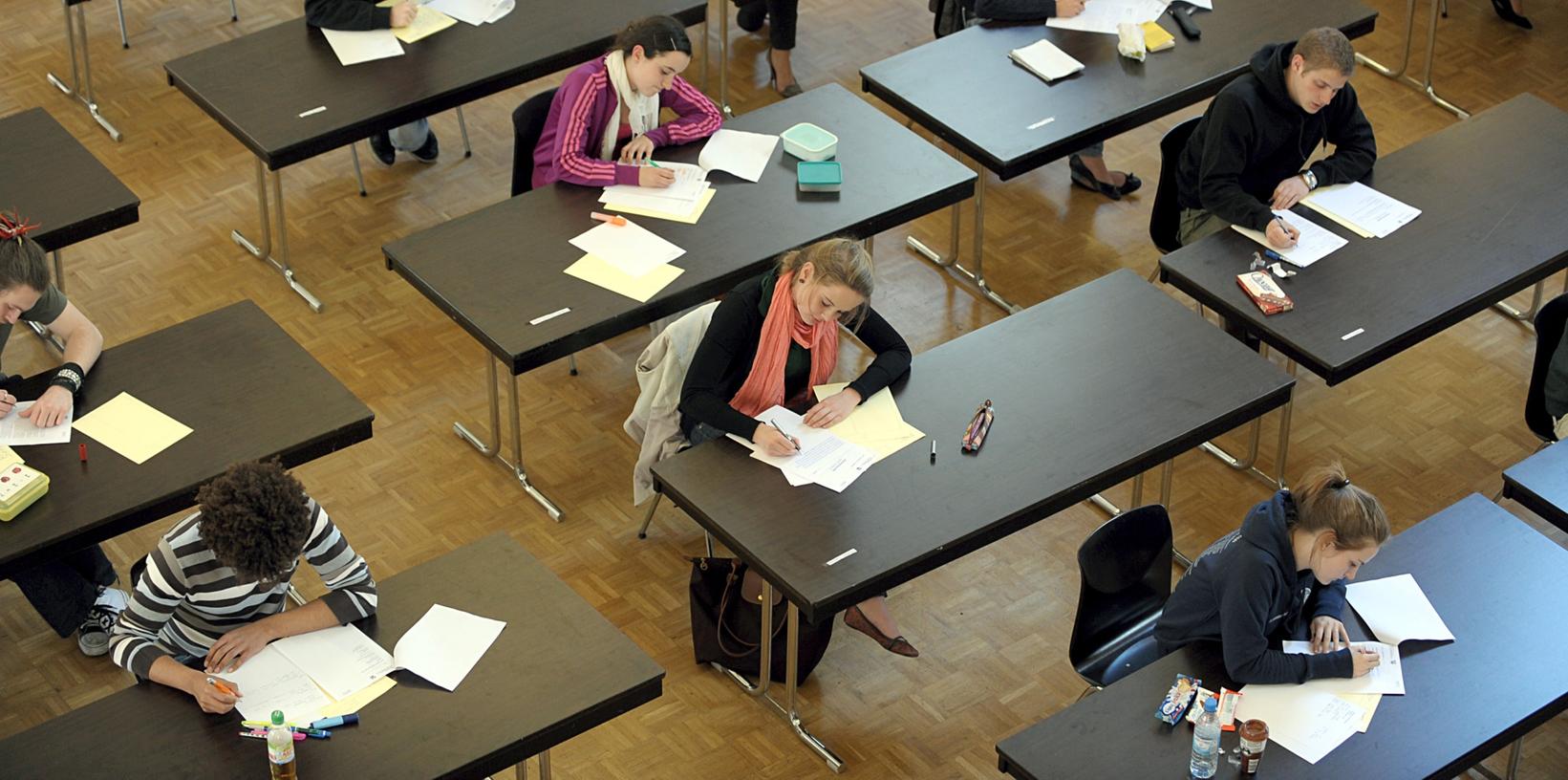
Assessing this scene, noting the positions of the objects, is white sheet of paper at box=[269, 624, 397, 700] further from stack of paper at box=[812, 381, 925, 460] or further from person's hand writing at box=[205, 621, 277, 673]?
stack of paper at box=[812, 381, 925, 460]

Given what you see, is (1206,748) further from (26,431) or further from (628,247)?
(26,431)

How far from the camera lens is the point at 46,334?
6406mm

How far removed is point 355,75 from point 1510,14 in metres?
5.13

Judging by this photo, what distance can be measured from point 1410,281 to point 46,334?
445 cm

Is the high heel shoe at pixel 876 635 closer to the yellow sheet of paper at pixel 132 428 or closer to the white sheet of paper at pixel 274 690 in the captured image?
the white sheet of paper at pixel 274 690

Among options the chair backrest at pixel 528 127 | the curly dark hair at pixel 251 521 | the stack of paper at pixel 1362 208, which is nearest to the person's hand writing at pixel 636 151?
the chair backrest at pixel 528 127

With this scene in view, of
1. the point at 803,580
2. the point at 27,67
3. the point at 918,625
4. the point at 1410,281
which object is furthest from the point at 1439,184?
the point at 27,67

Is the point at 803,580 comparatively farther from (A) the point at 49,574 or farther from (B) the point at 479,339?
(A) the point at 49,574

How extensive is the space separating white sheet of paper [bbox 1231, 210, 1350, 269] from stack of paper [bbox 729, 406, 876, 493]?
1.61 metres

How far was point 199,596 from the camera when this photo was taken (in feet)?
13.3

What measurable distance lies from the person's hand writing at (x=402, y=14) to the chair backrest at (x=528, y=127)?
0.69m

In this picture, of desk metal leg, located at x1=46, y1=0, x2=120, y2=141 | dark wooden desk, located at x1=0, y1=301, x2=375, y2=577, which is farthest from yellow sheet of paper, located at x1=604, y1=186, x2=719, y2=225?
A: desk metal leg, located at x1=46, y1=0, x2=120, y2=141

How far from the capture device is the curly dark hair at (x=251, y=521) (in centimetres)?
377

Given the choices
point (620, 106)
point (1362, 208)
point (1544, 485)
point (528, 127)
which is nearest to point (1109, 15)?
point (1362, 208)
